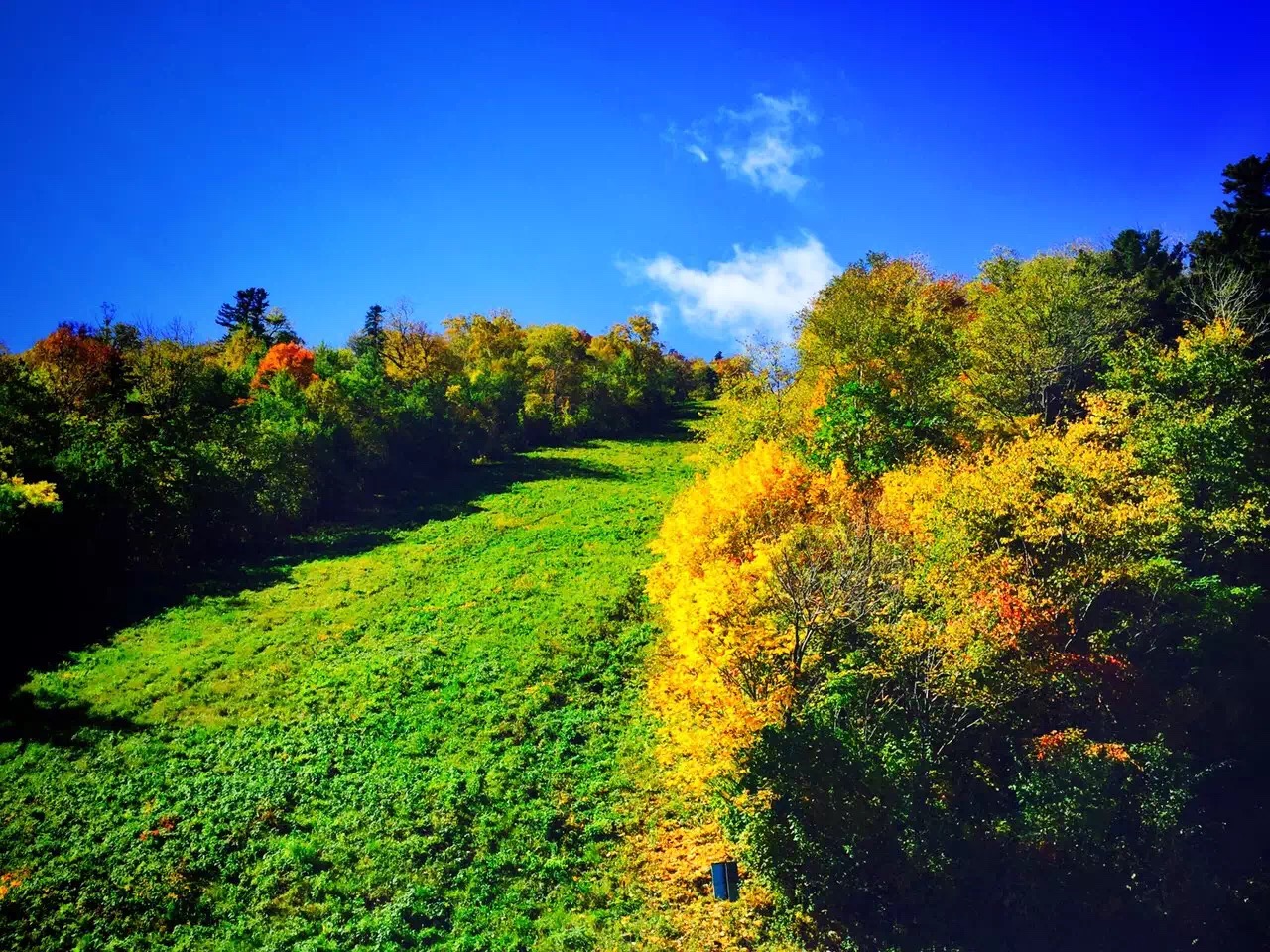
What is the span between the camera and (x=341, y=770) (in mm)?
23906

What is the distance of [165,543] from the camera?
129ft

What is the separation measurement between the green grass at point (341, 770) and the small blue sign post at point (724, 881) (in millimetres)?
3214

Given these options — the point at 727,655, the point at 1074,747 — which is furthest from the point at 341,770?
the point at 1074,747

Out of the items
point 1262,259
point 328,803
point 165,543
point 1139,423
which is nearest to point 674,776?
point 328,803

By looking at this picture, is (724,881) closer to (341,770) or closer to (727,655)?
(727,655)

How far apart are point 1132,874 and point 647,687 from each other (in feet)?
56.4

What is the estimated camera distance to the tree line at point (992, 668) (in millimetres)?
18688

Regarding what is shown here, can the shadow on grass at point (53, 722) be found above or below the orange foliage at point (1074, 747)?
above

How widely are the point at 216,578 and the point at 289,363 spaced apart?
121 feet

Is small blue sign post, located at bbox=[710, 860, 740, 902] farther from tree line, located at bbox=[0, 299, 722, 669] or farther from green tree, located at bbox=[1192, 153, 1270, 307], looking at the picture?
green tree, located at bbox=[1192, 153, 1270, 307]

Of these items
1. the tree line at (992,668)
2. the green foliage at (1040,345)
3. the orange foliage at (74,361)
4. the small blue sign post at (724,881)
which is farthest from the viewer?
the orange foliage at (74,361)

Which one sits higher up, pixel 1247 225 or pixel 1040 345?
pixel 1247 225

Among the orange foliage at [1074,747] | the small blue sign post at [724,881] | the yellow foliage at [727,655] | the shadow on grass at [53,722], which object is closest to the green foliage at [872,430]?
the yellow foliage at [727,655]

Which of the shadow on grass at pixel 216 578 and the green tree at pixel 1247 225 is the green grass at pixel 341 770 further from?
the green tree at pixel 1247 225
